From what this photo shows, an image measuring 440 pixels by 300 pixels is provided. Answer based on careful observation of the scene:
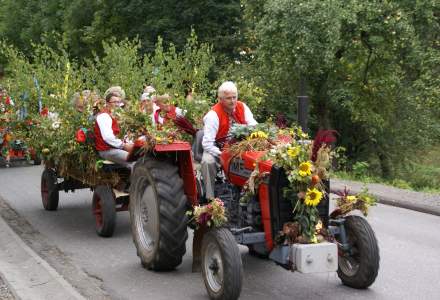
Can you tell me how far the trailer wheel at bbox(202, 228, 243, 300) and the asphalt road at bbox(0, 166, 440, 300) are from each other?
0.36m

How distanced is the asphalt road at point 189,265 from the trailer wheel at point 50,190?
128 mm

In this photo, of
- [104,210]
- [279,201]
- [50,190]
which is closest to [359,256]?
[279,201]

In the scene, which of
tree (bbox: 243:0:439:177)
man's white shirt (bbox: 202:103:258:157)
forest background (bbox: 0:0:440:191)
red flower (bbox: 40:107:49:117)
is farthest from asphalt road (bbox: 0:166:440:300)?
tree (bbox: 243:0:439:177)

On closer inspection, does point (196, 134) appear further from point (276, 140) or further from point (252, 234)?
point (252, 234)

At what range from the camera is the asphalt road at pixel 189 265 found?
254 inches

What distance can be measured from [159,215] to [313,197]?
174 cm

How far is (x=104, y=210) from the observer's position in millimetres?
8688

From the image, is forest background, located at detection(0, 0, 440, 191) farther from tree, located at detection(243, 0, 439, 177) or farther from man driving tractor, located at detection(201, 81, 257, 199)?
man driving tractor, located at detection(201, 81, 257, 199)

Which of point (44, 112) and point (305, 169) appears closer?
point (305, 169)

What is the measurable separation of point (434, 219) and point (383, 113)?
13296 mm

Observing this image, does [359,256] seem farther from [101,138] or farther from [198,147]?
[101,138]

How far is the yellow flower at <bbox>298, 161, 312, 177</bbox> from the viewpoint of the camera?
563 centimetres

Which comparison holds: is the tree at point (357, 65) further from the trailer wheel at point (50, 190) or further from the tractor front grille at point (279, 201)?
the tractor front grille at point (279, 201)

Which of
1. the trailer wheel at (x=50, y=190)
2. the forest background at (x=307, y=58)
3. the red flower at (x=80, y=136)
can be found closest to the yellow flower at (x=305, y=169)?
the red flower at (x=80, y=136)
